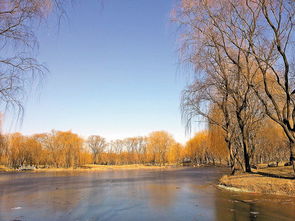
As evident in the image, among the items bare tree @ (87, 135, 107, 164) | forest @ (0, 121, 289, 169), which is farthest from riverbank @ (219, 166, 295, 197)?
bare tree @ (87, 135, 107, 164)

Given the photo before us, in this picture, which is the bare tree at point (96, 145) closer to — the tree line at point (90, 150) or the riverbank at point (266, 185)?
the tree line at point (90, 150)

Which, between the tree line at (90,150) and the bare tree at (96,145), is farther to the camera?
the bare tree at (96,145)

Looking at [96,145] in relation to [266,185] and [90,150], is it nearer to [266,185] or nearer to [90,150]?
[90,150]

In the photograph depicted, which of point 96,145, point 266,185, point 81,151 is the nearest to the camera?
point 266,185

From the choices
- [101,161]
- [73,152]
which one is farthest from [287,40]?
[101,161]

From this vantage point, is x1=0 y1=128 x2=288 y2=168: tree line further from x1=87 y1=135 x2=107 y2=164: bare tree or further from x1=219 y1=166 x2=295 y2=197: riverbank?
x1=219 y1=166 x2=295 y2=197: riverbank

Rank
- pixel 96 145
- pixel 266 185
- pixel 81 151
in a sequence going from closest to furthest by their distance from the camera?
pixel 266 185 < pixel 81 151 < pixel 96 145

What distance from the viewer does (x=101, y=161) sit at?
92438 millimetres

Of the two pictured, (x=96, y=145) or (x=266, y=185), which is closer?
(x=266, y=185)

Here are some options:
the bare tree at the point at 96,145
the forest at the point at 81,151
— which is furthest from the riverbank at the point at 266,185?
the bare tree at the point at 96,145

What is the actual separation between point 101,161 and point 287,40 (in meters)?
88.4

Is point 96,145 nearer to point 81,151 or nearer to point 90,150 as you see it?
point 90,150

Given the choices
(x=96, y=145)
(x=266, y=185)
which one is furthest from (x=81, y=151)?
(x=266, y=185)

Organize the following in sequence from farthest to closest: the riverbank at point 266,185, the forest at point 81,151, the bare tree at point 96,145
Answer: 1. the bare tree at point 96,145
2. the forest at point 81,151
3. the riverbank at point 266,185
